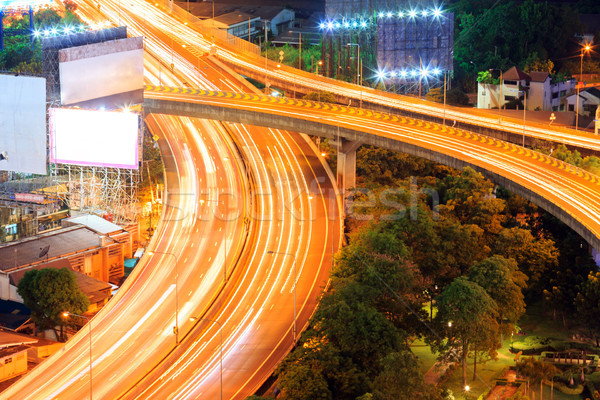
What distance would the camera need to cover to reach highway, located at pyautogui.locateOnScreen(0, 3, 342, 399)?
3844 cm

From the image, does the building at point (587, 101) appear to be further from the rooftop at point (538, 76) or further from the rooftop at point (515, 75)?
the rooftop at point (515, 75)

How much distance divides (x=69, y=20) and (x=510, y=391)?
6175 centimetres

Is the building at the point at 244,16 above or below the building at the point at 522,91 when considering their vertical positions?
above

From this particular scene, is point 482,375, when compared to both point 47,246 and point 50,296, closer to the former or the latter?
point 50,296

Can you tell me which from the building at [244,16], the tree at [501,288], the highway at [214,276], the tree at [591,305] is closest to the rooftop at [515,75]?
the highway at [214,276]

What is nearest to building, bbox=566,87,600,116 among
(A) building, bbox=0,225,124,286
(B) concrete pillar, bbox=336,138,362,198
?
(B) concrete pillar, bbox=336,138,362,198

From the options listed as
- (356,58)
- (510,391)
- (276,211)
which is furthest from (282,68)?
(510,391)

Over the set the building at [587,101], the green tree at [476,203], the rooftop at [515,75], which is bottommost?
the green tree at [476,203]

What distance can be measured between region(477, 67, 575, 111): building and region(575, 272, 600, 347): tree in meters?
35.1

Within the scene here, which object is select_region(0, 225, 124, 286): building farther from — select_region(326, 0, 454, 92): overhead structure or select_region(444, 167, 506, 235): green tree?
select_region(326, 0, 454, 92): overhead structure

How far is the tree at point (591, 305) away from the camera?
43569mm

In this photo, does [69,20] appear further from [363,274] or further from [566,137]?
[363,274]

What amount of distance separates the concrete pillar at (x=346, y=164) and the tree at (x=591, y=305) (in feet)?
65.5

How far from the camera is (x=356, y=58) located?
86.2 metres
